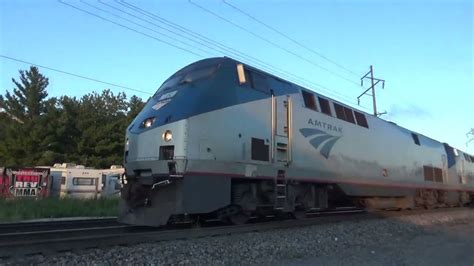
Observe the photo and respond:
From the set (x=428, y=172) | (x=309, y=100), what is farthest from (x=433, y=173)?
(x=309, y=100)

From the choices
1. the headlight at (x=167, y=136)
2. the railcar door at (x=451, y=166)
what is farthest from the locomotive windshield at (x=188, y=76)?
the railcar door at (x=451, y=166)

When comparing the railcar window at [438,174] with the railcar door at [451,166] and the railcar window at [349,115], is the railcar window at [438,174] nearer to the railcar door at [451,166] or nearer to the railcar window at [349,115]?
the railcar door at [451,166]

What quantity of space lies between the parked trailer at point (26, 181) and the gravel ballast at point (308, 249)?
85.4 ft

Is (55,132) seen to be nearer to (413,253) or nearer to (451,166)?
(451,166)

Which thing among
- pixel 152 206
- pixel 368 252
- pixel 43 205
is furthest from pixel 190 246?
pixel 43 205

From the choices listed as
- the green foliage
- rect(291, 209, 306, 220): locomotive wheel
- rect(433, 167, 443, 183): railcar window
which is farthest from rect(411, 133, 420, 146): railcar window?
the green foliage

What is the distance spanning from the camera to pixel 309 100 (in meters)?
14.7

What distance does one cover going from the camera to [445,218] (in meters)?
18.9

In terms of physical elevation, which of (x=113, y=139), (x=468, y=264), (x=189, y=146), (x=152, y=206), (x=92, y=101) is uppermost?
(x=92, y=101)

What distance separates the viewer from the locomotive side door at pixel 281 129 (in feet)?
41.8

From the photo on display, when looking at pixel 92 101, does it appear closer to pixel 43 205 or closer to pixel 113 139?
pixel 113 139

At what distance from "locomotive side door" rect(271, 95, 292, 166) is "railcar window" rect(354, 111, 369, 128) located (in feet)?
15.8

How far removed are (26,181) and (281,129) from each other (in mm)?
26872

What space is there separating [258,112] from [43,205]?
11.8 metres
